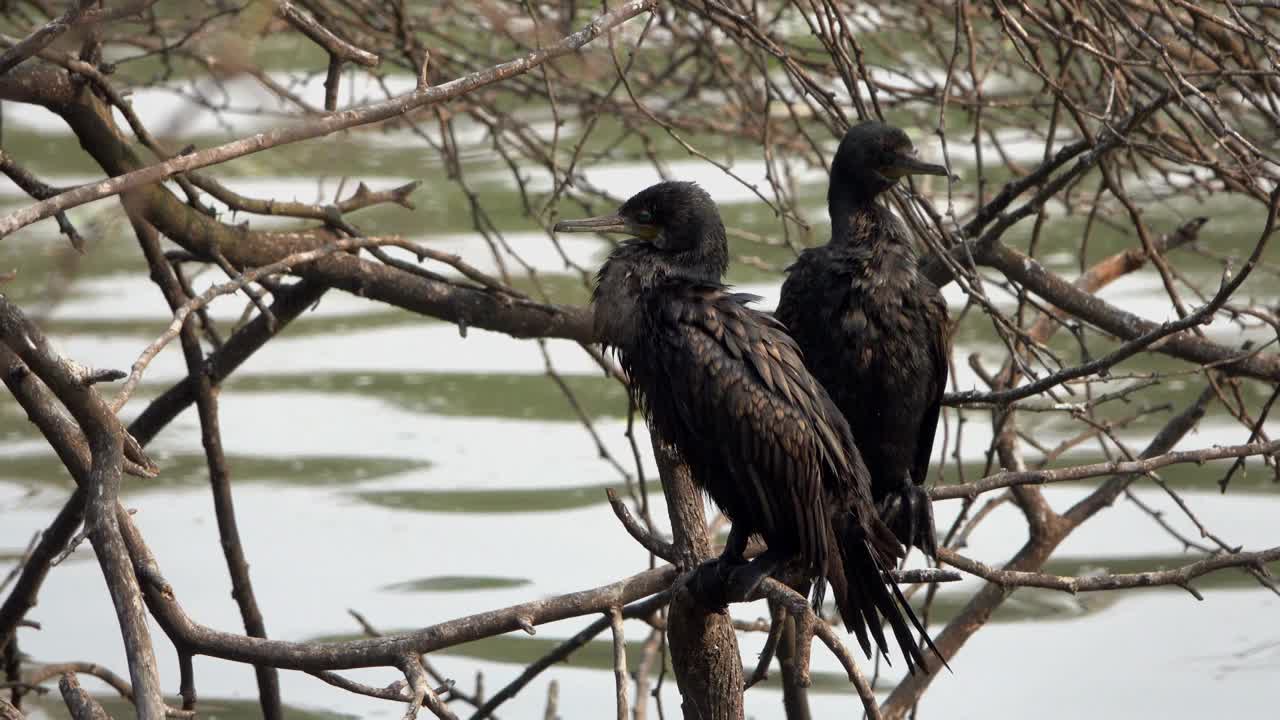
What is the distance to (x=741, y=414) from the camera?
2.93 metres

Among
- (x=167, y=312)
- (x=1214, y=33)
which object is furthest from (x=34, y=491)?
(x=1214, y=33)

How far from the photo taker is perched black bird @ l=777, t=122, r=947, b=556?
3.22m

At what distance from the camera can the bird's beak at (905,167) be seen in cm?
323

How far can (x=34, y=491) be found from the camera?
6387 mm

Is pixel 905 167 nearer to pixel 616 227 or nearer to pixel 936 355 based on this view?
pixel 936 355

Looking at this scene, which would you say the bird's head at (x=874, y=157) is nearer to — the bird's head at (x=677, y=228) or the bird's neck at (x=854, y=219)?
the bird's neck at (x=854, y=219)

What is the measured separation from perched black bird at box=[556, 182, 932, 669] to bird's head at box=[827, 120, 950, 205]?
1.13 feet

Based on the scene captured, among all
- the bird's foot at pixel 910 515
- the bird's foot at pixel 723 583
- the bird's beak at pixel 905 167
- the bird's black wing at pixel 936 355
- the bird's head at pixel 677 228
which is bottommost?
the bird's foot at pixel 723 583

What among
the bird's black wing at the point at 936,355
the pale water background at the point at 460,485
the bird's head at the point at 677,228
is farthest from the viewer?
the pale water background at the point at 460,485

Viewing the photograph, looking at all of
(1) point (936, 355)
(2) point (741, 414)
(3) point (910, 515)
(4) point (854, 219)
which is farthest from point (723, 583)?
(4) point (854, 219)

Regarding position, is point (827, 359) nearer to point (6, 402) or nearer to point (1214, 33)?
point (1214, 33)

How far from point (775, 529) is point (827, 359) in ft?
1.35

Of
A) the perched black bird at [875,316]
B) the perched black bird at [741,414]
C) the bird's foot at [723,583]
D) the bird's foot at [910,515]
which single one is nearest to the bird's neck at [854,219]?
the perched black bird at [875,316]

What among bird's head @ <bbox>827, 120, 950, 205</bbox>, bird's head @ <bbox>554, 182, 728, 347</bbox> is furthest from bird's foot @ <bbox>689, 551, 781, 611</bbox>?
bird's head @ <bbox>827, 120, 950, 205</bbox>
